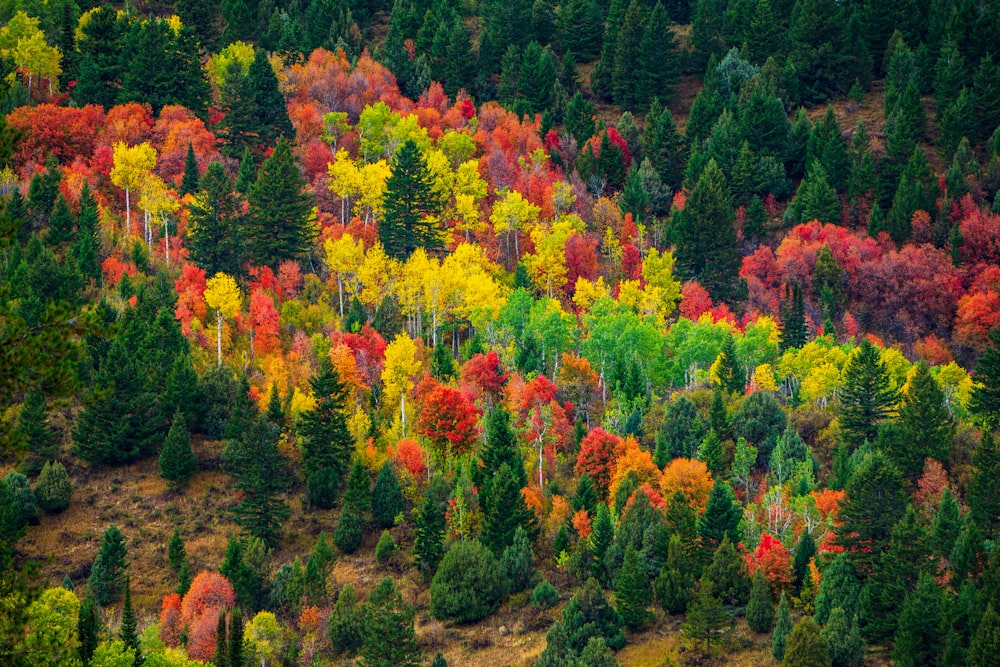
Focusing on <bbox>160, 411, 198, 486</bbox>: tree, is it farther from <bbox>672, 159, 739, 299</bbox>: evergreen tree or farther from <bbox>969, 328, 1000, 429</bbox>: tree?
<bbox>969, 328, 1000, 429</bbox>: tree

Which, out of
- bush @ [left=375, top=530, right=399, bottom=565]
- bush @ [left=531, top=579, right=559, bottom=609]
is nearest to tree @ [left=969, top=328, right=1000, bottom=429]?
bush @ [left=531, top=579, right=559, bottom=609]

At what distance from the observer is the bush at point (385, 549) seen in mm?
91875

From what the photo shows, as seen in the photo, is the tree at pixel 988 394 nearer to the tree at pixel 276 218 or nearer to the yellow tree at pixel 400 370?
the yellow tree at pixel 400 370

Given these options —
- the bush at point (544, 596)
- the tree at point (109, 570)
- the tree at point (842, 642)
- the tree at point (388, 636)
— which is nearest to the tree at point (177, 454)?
the tree at point (109, 570)

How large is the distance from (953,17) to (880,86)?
1114 centimetres

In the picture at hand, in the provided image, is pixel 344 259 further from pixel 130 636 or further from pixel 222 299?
pixel 130 636

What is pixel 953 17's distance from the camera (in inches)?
6309

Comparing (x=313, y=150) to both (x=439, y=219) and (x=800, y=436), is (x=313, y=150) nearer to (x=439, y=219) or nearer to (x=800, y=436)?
(x=439, y=219)

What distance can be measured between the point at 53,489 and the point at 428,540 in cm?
2499

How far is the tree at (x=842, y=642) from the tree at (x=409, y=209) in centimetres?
5732

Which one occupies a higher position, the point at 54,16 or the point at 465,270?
the point at 54,16

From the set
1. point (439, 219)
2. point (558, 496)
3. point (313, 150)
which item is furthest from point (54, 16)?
point (558, 496)

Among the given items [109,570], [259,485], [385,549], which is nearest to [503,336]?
[385,549]

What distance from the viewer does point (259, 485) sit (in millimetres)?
92688
